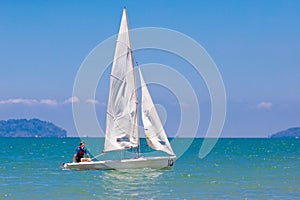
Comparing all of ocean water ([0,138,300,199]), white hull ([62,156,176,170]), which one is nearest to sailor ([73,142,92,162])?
white hull ([62,156,176,170])

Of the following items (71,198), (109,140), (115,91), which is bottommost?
(71,198)

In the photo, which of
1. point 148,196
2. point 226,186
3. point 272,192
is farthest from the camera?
point 226,186

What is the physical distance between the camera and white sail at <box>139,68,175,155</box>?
138 feet

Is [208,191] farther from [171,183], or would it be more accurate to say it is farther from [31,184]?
[31,184]

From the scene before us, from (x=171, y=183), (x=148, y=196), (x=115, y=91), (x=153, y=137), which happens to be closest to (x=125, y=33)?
(x=115, y=91)

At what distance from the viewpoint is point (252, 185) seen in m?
36.7

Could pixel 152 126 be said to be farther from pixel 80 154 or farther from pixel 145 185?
pixel 145 185

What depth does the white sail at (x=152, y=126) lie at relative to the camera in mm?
42125

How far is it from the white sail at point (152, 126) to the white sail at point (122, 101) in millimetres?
750

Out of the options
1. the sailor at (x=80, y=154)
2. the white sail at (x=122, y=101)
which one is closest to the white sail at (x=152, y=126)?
the white sail at (x=122, y=101)

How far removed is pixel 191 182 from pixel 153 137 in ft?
17.2

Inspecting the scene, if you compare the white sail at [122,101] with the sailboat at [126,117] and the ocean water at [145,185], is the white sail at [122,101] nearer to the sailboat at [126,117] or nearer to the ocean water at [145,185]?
the sailboat at [126,117]

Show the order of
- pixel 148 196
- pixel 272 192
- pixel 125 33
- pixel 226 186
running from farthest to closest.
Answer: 1. pixel 125 33
2. pixel 226 186
3. pixel 272 192
4. pixel 148 196

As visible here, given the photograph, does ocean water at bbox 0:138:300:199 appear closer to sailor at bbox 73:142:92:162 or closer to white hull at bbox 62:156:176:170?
white hull at bbox 62:156:176:170
